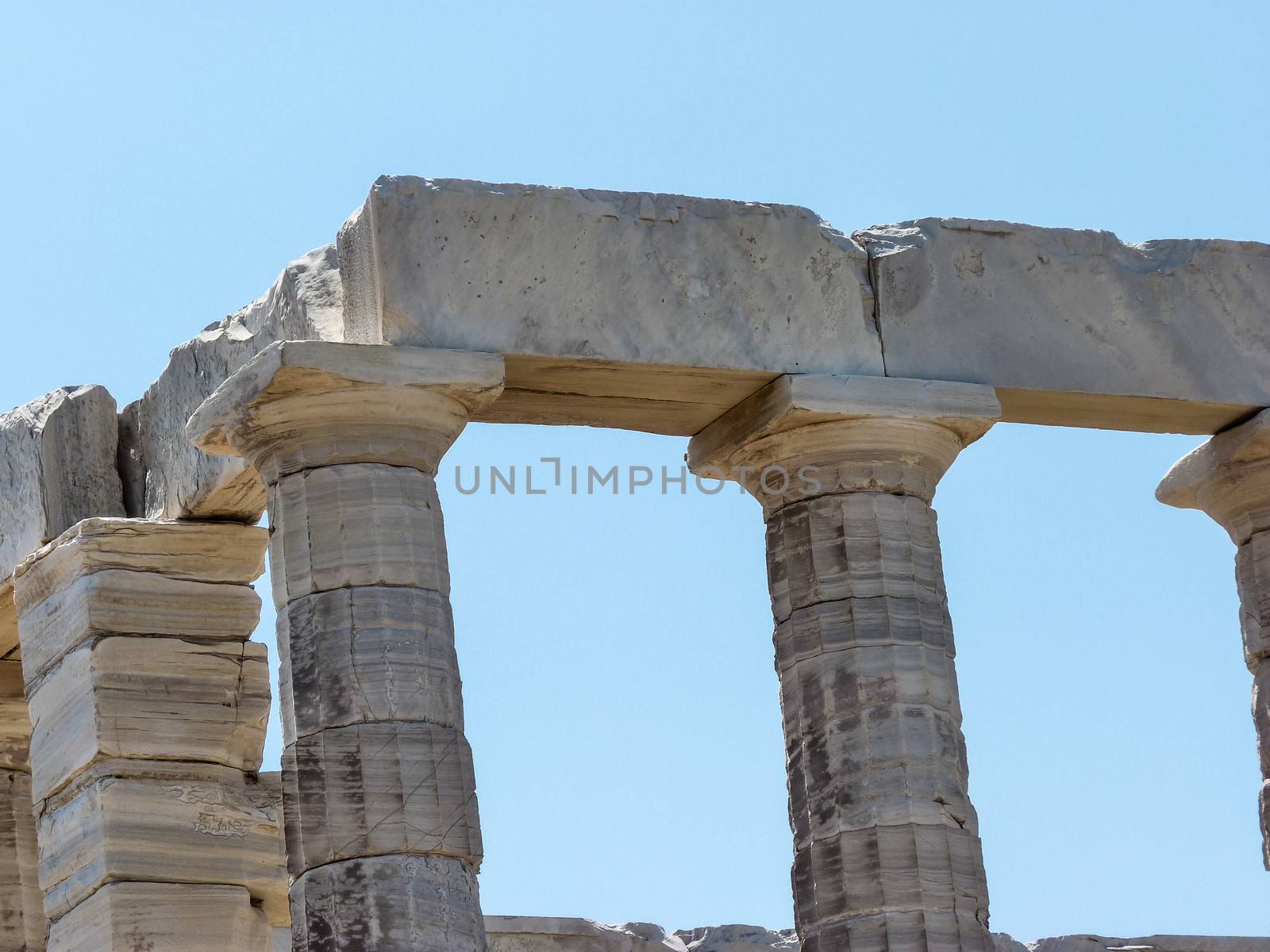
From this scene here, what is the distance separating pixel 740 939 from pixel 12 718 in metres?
6.13

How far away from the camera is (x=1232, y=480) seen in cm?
1839

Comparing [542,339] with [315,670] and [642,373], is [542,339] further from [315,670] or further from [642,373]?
[315,670]

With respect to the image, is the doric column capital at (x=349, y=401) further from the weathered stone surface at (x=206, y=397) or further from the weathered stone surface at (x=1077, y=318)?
the weathered stone surface at (x=1077, y=318)

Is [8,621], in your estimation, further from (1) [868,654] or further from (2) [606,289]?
(1) [868,654]

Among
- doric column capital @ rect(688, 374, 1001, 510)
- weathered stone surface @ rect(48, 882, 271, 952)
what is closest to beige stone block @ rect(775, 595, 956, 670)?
doric column capital @ rect(688, 374, 1001, 510)

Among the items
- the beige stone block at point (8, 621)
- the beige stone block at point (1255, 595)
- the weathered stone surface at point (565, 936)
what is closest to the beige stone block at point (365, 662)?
the beige stone block at point (8, 621)

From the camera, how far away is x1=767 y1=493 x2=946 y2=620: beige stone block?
16.4 m

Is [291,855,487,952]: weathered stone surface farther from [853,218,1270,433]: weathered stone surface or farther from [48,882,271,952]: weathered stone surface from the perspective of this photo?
[853,218,1270,433]: weathered stone surface

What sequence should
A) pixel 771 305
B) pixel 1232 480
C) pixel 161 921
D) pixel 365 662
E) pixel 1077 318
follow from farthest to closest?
pixel 1232 480 → pixel 161 921 → pixel 1077 318 → pixel 771 305 → pixel 365 662

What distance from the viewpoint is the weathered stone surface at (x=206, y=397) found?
53.1 feet

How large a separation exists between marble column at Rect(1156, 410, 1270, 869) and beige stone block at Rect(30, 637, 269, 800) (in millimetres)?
6162

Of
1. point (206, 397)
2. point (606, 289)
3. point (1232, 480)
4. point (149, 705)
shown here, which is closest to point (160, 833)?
point (149, 705)

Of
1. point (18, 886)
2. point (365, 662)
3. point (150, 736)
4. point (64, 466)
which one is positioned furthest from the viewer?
point (18, 886)

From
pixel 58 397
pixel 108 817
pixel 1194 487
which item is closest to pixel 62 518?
pixel 58 397
